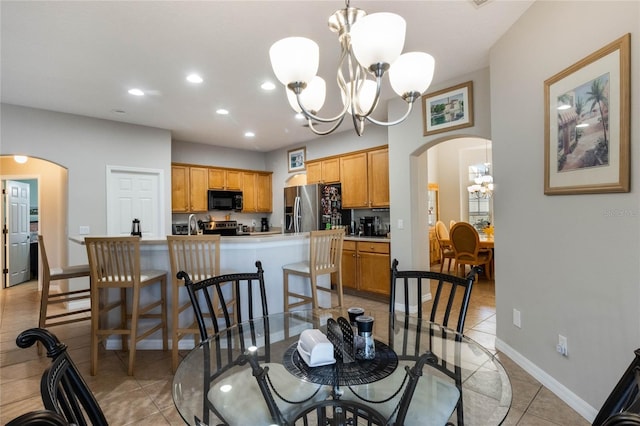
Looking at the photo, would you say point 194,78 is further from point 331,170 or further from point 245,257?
point 331,170

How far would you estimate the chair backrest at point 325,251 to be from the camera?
9.88 feet

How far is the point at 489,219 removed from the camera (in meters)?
7.86

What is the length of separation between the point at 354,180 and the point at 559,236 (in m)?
3.40

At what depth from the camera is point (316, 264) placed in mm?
3100

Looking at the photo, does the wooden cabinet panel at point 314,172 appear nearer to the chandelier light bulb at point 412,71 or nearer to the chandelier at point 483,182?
Result: the chandelier at point 483,182

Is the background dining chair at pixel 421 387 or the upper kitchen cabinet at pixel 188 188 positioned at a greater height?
the upper kitchen cabinet at pixel 188 188

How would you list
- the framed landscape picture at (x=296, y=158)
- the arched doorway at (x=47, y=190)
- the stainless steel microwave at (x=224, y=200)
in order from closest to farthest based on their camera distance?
the arched doorway at (x=47, y=190)
the stainless steel microwave at (x=224, y=200)
the framed landscape picture at (x=296, y=158)

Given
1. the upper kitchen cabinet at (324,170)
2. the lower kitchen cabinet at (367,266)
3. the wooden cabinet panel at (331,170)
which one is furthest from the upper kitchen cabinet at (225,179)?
the lower kitchen cabinet at (367,266)

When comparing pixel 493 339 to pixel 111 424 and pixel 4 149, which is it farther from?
pixel 4 149

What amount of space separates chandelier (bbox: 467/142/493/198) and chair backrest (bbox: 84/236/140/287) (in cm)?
664

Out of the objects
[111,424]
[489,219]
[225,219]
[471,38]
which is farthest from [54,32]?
[489,219]

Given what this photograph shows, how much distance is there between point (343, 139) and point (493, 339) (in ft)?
12.3

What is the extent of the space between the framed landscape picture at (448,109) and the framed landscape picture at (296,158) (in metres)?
3.05

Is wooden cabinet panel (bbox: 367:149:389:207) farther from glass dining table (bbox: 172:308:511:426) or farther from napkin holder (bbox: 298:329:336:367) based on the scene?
napkin holder (bbox: 298:329:336:367)
